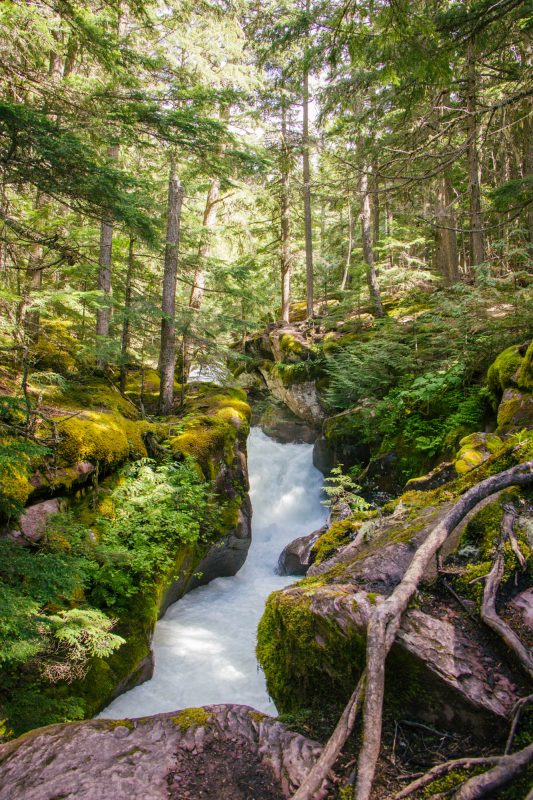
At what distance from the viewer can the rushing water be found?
5.85 m

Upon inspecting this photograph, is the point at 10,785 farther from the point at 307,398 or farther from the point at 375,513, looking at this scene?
the point at 307,398

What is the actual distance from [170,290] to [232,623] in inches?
331

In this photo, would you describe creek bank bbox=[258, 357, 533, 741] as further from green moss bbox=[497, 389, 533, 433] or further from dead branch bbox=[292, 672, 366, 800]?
green moss bbox=[497, 389, 533, 433]

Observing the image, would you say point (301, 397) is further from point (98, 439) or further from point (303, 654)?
point (303, 654)

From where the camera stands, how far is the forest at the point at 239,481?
244cm

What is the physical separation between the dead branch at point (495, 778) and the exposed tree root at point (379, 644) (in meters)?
0.44

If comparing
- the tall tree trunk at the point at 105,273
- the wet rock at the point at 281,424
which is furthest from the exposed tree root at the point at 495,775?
the wet rock at the point at 281,424

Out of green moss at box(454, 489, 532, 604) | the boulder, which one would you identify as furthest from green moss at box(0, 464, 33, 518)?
green moss at box(454, 489, 532, 604)

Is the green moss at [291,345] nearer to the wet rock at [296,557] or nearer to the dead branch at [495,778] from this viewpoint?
the wet rock at [296,557]

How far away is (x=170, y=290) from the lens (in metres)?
11.0

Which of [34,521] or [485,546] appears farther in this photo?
[34,521]

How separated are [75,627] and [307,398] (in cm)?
1281

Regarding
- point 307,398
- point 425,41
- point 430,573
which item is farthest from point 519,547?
point 307,398

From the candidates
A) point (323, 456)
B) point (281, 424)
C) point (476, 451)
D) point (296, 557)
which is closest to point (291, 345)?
point (281, 424)
